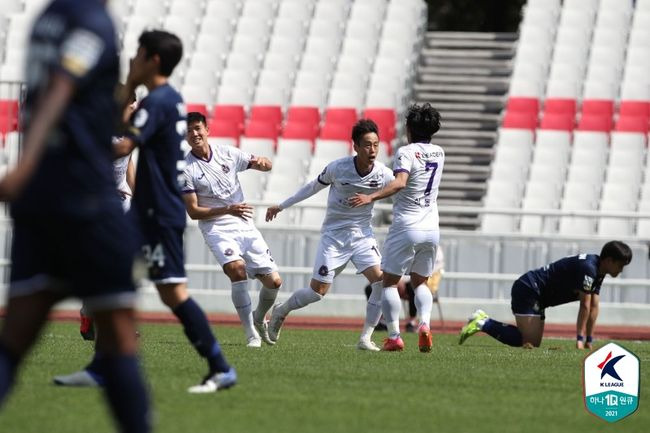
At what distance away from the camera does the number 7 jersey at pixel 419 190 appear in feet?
40.2

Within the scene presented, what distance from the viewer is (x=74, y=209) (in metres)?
5.21

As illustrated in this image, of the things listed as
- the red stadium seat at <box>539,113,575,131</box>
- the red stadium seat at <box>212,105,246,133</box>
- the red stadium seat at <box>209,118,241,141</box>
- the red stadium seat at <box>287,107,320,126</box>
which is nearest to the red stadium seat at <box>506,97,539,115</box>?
the red stadium seat at <box>539,113,575,131</box>

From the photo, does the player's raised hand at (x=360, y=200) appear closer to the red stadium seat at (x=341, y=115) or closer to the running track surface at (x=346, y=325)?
the running track surface at (x=346, y=325)

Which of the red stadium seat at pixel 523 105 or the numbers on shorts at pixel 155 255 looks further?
the red stadium seat at pixel 523 105

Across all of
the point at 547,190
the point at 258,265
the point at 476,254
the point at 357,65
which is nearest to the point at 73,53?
the point at 258,265

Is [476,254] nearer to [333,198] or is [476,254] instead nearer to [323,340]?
[323,340]

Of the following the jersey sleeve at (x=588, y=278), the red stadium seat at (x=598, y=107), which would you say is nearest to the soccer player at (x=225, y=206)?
the jersey sleeve at (x=588, y=278)

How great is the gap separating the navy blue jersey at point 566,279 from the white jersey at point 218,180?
131 inches

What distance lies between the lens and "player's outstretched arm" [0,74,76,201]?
4.89 m

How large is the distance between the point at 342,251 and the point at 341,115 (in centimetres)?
1282

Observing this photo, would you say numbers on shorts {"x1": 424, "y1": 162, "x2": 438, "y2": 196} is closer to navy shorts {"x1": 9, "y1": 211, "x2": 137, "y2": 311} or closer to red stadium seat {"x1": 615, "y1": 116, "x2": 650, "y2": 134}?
navy shorts {"x1": 9, "y1": 211, "x2": 137, "y2": 311}

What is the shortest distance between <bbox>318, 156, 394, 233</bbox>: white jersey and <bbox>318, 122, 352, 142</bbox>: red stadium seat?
39.5 feet

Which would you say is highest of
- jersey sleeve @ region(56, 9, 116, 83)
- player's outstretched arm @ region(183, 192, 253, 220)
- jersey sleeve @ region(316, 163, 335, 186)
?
jersey sleeve @ region(56, 9, 116, 83)

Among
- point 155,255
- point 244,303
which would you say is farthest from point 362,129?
point 155,255
